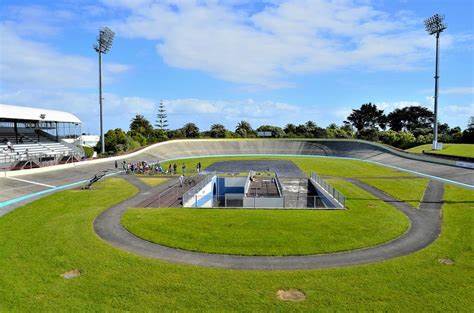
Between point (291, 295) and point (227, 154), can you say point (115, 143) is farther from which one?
point (291, 295)

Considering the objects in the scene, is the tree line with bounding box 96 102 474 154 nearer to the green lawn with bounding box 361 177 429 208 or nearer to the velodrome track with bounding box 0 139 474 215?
the velodrome track with bounding box 0 139 474 215

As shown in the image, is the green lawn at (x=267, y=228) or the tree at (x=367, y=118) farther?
the tree at (x=367, y=118)

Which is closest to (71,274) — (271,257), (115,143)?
(271,257)

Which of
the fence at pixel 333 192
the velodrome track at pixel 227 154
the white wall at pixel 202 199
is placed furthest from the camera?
the velodrome track at pixel 227 154

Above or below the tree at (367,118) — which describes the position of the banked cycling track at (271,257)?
below

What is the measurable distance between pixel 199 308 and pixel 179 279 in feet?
7.88

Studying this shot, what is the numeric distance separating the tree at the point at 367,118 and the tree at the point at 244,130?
3744 cm

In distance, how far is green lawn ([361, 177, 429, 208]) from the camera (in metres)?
29.2

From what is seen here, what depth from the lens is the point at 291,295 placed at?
12344 mm

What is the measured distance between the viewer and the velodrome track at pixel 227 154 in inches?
1283

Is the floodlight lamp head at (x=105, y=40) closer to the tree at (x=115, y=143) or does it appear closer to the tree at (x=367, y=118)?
the tree at (x=115, y=143)

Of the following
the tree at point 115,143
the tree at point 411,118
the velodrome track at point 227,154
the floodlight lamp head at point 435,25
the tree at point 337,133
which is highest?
→ the floodlight lamp head at point 435,25

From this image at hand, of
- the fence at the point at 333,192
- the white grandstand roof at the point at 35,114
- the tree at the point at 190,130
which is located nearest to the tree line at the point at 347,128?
the tree at the point at 190,130

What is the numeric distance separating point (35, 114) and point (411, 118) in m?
110
